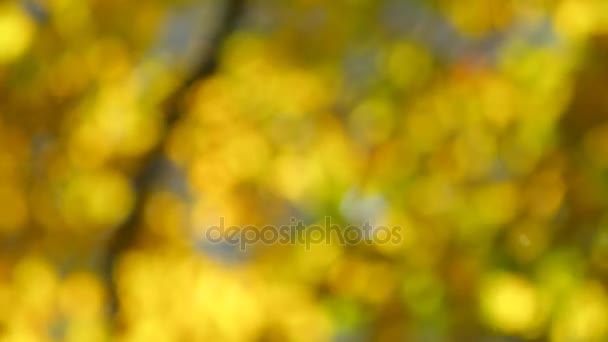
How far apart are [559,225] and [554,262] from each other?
0.04m

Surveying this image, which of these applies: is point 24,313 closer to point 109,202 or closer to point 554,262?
point 109,202

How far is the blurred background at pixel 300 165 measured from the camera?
0.74 m

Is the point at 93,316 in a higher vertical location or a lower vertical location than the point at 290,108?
lower

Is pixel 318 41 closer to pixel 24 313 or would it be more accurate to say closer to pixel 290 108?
pixel 290 108

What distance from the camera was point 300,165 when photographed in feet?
2.51

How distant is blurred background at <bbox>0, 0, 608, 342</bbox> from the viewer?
740 millimetres

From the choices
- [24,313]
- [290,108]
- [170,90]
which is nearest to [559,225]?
[290,108]

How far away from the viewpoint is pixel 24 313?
745 mm

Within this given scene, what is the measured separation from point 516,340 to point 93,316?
403 mm

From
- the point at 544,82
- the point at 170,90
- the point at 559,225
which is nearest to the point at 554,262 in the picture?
the point at 559,225

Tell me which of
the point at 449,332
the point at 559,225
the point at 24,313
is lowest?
the point at 24,313

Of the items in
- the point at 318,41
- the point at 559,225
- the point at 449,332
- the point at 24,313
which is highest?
the point at 318,41

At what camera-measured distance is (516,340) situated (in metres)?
0.73

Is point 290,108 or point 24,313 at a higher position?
point 290,108
